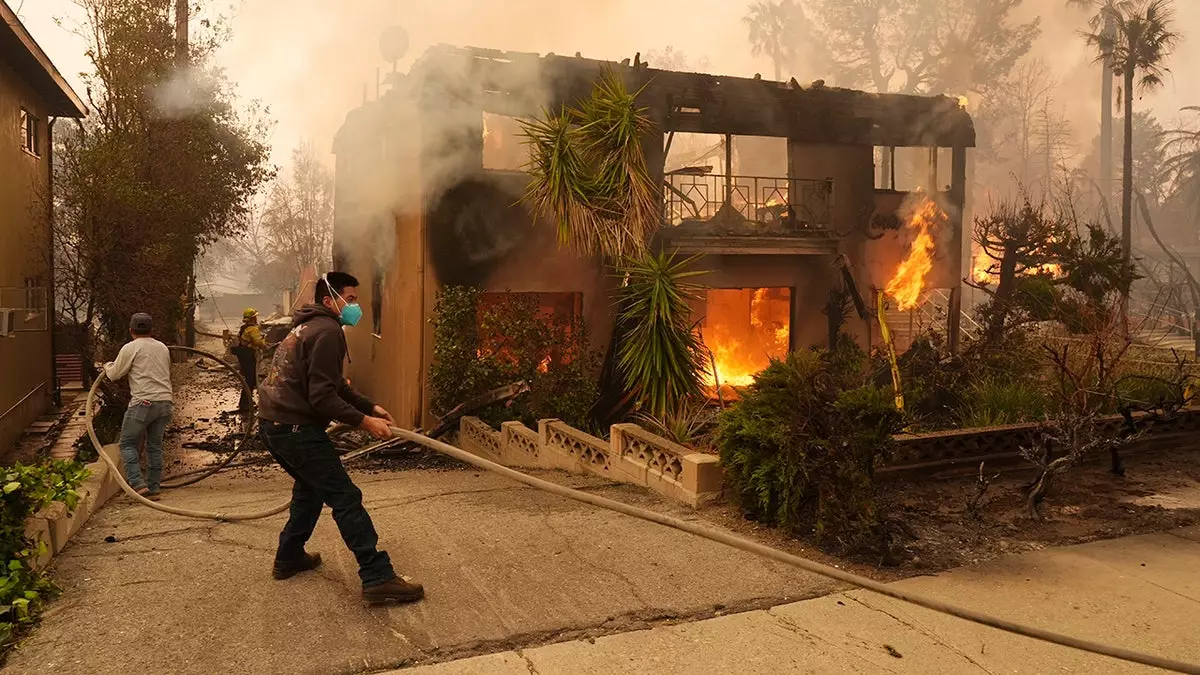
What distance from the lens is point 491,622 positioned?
162 inches

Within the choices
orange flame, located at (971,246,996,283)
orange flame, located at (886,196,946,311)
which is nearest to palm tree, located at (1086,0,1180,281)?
orange flame, located at (971,246,996,283)

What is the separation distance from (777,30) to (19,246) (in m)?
33.9

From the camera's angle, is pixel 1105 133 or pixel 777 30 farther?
pixel 1105 133

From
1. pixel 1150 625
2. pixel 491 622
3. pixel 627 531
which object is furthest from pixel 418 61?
pixel 1150 625

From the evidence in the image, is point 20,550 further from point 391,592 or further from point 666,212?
point 666,212

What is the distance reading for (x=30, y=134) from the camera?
44.3ft

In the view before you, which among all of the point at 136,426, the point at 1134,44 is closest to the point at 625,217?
the point at 136,426

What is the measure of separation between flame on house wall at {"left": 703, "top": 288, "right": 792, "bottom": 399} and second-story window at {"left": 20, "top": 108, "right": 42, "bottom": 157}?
11394 mm

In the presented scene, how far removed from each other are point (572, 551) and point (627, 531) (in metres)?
0.58

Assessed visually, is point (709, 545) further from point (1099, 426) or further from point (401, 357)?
point (401, 357)

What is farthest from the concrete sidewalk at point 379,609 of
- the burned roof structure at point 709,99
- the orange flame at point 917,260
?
the orange flame at point 917,260

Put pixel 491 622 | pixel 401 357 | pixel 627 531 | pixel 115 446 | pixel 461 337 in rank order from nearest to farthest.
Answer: pixel 491 622 → pixel 627 531 → pixel 115 446 → pixel 461 337 → pixel 401 357

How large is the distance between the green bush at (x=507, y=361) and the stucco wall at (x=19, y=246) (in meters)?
5.63

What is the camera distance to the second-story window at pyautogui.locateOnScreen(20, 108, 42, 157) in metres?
12.7
